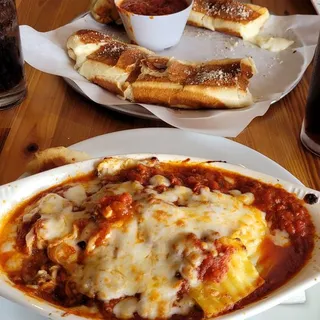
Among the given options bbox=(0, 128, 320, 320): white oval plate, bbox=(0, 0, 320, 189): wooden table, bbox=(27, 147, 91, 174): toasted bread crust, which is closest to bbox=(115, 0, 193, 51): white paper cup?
bbox=(0, 0, 320, 189): wooden table

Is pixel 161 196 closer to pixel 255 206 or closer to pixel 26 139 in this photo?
pixel 255 206

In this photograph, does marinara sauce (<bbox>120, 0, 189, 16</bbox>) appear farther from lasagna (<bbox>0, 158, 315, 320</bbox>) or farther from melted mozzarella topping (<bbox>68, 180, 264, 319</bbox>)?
melted mozzarella topping (<bbox>68, 180, 264, 319</bbox>)

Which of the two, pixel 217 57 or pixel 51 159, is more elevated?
pixel 51 159

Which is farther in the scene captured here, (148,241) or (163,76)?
(163,76)

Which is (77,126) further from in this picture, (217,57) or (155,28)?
(217,57)

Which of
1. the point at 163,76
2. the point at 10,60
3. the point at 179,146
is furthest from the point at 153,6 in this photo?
the point at 179,146
